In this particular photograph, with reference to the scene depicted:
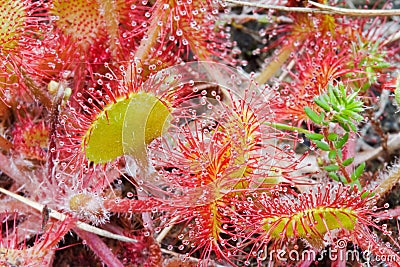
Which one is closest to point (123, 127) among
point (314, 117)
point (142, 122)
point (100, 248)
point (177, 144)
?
point (142, 122)

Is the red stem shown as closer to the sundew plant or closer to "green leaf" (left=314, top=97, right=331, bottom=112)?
the sundew plant

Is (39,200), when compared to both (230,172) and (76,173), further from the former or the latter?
(230,172)

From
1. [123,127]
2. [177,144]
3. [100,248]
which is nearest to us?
[123,127]

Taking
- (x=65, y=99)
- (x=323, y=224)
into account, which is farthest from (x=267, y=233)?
(x=65, y=99)

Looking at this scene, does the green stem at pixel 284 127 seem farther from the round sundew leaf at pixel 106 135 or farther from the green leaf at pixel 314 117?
the round sundew leaf at pixel 106 135

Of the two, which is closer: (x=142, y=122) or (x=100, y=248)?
(x=142, y=122)

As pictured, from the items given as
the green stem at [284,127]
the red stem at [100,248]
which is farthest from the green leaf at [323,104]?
the red stem at [100,248]

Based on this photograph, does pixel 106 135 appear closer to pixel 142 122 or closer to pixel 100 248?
pixel 142 122

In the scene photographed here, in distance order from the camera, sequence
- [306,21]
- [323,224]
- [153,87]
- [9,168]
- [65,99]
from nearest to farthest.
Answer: [323,224]
[153,87]
[65,99]
[9,168]
[306,21]
